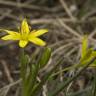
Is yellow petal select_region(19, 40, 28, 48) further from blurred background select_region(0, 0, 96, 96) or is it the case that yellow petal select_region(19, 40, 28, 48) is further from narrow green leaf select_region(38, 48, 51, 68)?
blurred background select_region(0, 0, 96, 96)

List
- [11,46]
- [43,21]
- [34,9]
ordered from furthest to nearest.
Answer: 1. [34,9]
2. [43,21]
3. [11,46]

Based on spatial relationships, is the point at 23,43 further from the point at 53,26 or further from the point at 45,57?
the point at 53,26

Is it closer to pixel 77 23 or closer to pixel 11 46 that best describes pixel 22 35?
pixel 11 46

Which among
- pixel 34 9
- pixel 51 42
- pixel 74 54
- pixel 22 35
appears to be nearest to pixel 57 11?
pixel 34 9

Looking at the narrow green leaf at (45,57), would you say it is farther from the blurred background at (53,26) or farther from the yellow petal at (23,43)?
the blurred background at (53,26)

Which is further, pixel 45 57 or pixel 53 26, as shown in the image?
pixel 53 26

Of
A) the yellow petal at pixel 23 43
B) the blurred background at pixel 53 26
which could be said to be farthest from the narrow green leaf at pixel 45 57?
the blurred background at pixel 53 26

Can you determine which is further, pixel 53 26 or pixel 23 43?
pixel 53 26

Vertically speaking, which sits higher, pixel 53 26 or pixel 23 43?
pixel 23 43

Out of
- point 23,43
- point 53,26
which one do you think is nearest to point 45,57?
point 23,43
